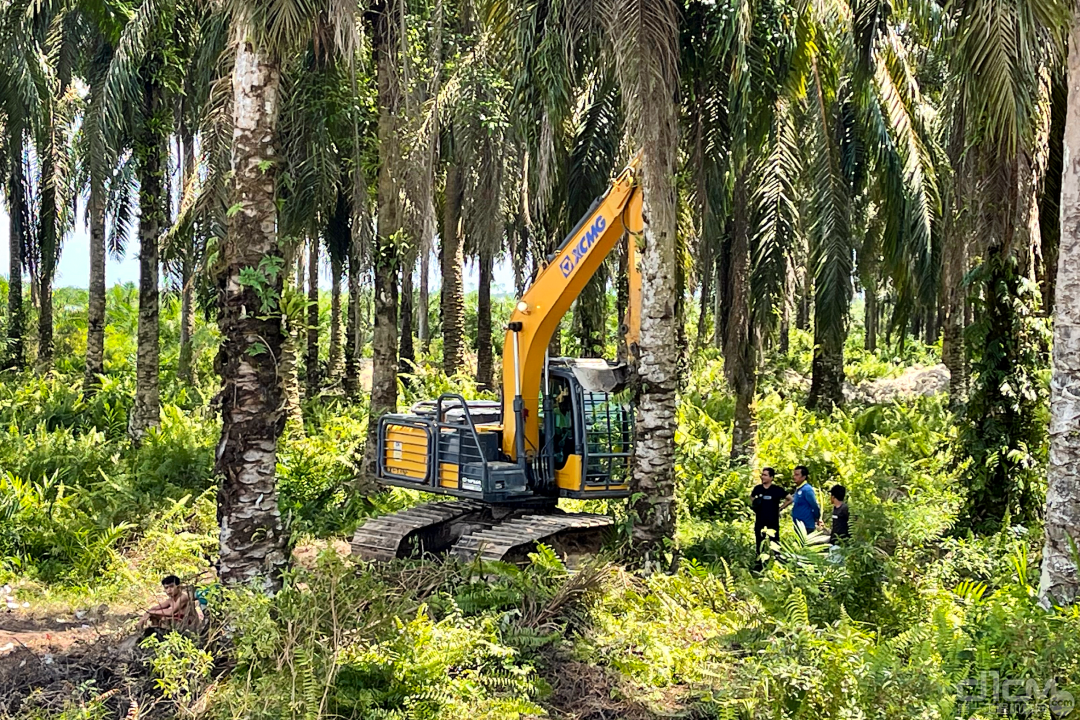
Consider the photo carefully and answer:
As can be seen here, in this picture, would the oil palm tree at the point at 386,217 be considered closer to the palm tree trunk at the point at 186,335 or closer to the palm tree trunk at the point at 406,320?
the palm tree trunk at the point at 186,335

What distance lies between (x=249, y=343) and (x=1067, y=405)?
6.22m

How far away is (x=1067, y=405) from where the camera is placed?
25.6 feet

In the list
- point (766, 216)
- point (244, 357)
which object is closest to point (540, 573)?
point (244, 357)

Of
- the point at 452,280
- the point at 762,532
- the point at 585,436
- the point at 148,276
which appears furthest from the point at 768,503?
the point at 452,280

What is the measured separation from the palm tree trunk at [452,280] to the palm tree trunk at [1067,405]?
13970 millimetres

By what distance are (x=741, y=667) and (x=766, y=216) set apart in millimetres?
8971

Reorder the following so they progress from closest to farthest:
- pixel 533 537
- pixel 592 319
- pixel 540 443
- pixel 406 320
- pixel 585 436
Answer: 1. pixel 533 537
2. pixel 585 436
3. pixel 540 443
4. pixel 592 319
5. pixel 406 320

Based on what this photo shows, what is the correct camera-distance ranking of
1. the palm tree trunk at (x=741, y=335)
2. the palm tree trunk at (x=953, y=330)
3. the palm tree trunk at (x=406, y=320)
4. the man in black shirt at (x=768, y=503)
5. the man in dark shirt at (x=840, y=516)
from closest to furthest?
1. the man in dark shirt at (x=840, y=516)
2. the man in black shirt at (x=768, y=503)
3. the palm tree trunk at (x=741, y=335)
4. the palm tree trunk at (x=953, y=330)
5. the palm tree trunk at (x=406, y=320)

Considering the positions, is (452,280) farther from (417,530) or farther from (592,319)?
(417,530)

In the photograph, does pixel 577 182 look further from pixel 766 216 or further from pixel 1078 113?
pixel 1078 113

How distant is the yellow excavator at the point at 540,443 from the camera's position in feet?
37.3

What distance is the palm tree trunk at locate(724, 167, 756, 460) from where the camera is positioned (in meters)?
15.3

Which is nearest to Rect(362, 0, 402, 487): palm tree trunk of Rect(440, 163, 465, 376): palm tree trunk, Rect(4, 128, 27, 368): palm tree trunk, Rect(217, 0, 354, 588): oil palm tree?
Rect(217, 0, 354, 588): oil palm tree

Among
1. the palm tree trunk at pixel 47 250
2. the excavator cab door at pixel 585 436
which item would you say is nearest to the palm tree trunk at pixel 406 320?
the palm tree trunk at pixel 47 250
